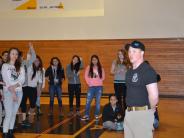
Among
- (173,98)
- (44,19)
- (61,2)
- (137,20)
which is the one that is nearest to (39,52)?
(44,19)

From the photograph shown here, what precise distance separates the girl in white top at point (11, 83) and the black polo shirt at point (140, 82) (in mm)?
3182

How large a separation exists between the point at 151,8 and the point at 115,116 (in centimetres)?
763

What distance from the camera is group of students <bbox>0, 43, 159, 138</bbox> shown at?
262 inches

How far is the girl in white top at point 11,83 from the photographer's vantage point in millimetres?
6586

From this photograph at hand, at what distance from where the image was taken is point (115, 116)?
8078 mm

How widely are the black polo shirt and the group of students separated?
87.5 inches

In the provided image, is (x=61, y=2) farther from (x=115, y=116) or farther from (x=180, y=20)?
A: (x=115, y=116)

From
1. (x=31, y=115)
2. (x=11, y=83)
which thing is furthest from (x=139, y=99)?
(x=31, y=115)

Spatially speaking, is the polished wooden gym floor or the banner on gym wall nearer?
the polished wooden gym floor

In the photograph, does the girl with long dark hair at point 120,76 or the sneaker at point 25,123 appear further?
the girl with long dark hair at point 120,76

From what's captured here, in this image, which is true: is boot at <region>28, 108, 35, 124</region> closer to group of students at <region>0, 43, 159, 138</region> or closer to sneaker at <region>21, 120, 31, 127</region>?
group of students at <region>0, 43, 159, 138</region>

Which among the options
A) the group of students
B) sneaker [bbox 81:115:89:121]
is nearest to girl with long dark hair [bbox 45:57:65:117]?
the group of students

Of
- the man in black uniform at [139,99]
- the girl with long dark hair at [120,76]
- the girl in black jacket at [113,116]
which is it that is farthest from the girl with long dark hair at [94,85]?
the man in black uniform at [139,99]

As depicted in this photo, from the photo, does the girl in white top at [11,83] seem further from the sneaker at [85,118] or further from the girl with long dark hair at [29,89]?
the sneaker at [85,118]
